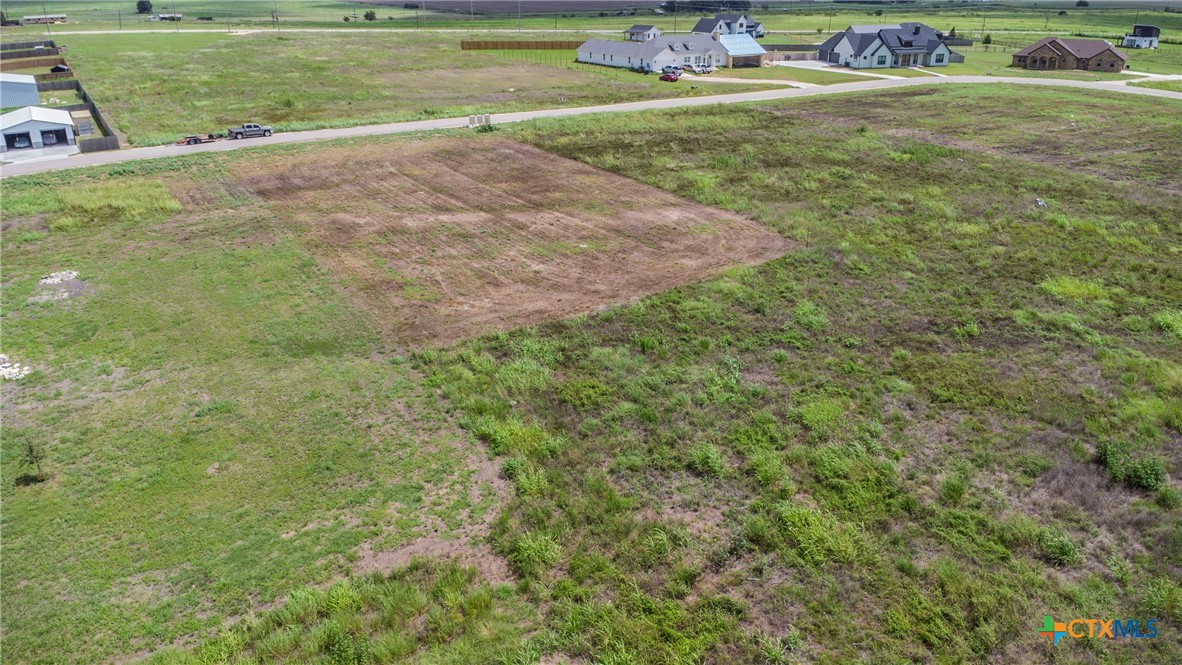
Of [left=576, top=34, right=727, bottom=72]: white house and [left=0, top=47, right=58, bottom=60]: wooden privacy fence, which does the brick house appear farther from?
[left=0, top=47, right=58, bottom=60]: wooden privacy fence

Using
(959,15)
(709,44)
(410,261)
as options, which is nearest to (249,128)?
(410,261)

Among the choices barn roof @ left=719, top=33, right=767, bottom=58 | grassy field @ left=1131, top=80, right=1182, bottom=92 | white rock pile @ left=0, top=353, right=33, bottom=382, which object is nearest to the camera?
white rock pile @ left=0, top=353, right=33, bottom=382

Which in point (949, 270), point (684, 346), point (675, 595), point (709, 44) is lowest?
point (675, 595)

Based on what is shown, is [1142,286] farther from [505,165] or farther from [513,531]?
[505,165]

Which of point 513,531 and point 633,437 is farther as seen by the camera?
point 633,437

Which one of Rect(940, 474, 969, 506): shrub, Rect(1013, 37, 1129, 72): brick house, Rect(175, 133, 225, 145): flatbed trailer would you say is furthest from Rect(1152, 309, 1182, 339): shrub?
Rect(1013, 37, 1129, 72): brick house

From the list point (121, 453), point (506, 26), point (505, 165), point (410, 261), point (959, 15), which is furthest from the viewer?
point (959, 15)

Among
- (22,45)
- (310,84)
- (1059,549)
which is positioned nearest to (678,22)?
(310,84)
